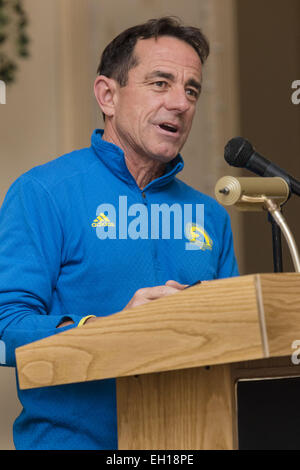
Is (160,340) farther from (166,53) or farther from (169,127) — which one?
(166,53)

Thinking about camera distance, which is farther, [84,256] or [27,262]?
[84,256]

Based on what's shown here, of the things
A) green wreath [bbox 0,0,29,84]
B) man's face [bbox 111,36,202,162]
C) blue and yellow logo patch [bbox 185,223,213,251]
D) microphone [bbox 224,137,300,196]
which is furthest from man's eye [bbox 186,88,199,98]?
green wreath [bbox 0,0,29,84]

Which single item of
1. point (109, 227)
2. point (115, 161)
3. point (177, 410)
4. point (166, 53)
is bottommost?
point (177, 410)

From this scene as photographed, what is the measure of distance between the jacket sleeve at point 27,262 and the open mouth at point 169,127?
0.32 m

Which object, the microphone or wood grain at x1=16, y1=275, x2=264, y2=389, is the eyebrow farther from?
wood grain at x1=16, y1=275, x2=264, y2=389

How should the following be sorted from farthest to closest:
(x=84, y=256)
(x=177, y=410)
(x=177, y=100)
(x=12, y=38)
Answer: (x=12, y=38)
(x=177, y=100)
(x=84, y=256)
(x=177, y=410)

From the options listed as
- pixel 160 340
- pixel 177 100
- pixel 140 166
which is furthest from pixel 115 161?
pixel 160 340

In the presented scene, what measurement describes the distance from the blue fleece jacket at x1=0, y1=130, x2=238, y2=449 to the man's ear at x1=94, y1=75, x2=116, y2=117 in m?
0.12

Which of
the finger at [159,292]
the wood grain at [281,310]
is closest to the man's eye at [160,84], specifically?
the finger at [159,292]

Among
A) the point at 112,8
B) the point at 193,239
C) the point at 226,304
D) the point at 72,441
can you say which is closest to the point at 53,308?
the point at 72,441

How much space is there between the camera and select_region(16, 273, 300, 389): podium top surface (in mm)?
849

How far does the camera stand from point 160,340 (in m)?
0.91

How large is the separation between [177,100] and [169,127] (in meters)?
0.06

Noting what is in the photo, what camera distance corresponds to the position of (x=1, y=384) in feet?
9.52
